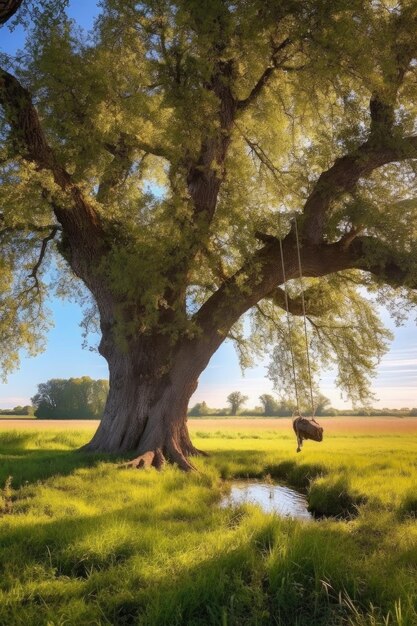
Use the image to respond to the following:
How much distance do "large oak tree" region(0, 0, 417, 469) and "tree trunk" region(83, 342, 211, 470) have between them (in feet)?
0.14

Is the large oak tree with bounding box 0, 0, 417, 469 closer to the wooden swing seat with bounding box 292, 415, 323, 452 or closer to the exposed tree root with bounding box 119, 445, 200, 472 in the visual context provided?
the exposed tree root with bounding box 119, 445, 200, 472

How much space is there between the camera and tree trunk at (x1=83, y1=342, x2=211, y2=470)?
13.2 m

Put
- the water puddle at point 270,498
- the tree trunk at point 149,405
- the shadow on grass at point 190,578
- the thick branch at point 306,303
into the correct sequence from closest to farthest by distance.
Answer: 1. the shadow on grass at point 190,578
2. the water puddle at point 270,498
3. the tree trunk at point 149,405
4. the thick branch at point 306,303

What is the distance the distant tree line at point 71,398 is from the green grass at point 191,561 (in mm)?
53877

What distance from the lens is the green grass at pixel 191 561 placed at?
3.99 m

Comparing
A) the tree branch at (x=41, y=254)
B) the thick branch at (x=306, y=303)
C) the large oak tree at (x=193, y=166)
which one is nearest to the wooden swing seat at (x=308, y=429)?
the large oak tree at (x=193, y=166)

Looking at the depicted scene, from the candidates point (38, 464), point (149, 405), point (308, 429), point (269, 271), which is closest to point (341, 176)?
point (269, 271)

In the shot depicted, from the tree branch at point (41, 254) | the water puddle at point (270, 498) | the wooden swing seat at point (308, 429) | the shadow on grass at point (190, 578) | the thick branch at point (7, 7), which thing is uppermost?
the tree branch at point (41, 254)

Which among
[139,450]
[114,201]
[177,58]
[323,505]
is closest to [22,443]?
[139,450]

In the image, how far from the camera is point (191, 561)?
4.86 metres

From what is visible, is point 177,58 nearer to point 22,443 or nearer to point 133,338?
point 133,338

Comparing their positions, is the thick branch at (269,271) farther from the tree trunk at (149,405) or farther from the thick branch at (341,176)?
the tree trunk at (149,405)

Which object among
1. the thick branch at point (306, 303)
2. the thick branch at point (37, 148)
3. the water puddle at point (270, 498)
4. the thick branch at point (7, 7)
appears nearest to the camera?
the thick branch at point (7, 7)

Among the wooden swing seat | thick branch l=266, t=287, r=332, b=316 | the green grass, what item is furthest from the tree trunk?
the wooden swing seat
